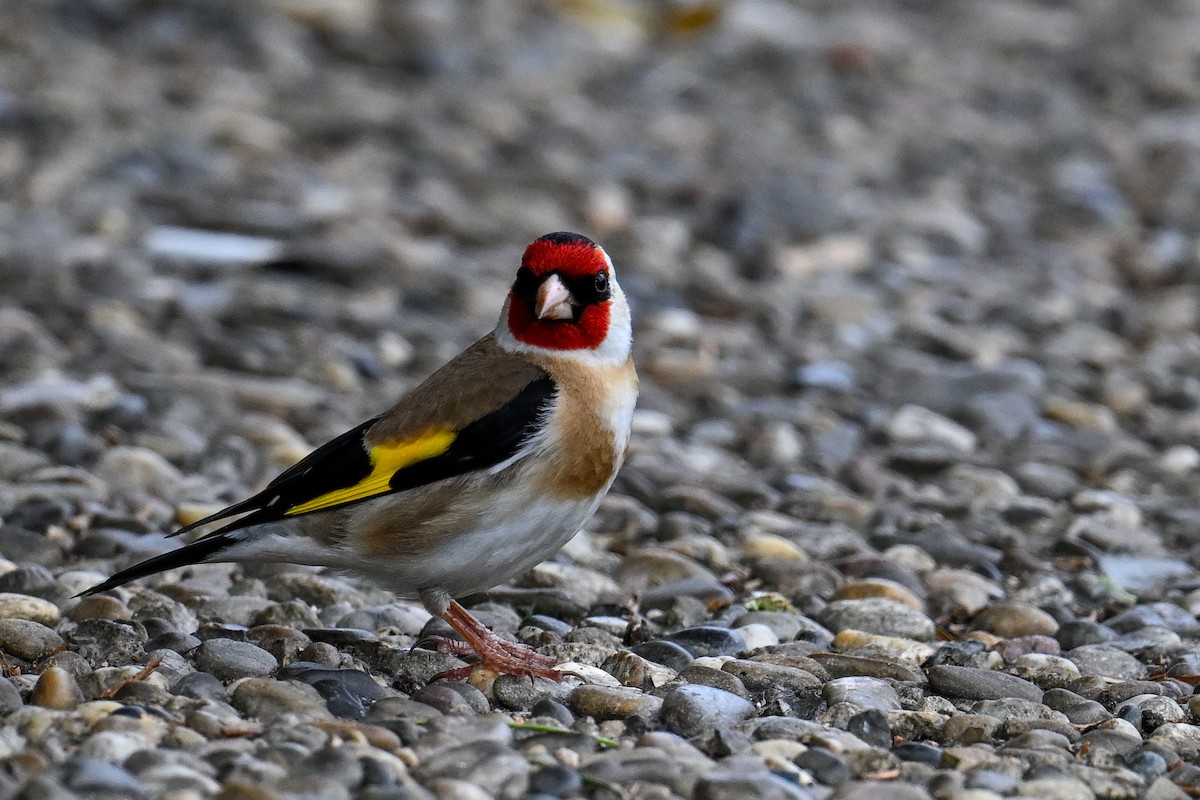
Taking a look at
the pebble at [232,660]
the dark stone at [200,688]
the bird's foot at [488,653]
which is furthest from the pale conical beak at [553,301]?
the dark stone at [200,688]

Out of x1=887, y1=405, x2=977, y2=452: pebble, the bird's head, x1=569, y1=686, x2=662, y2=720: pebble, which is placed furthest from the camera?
x1=887, y1=405, x2=977, y2=452: pebble

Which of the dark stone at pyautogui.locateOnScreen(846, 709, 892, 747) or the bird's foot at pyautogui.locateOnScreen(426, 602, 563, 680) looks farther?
the bird's foot at pyautogui.locateOnScreen(426, 602, 563, 680)

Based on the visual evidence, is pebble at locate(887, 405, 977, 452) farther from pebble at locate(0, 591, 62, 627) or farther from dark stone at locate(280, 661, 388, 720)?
pebble at locate(0, 591, 62, 627)

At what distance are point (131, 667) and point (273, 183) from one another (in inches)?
221

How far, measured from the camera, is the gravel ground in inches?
161

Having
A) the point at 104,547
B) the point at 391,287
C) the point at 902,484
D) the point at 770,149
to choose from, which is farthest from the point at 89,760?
the point at 770,149

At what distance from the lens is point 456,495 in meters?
4.58

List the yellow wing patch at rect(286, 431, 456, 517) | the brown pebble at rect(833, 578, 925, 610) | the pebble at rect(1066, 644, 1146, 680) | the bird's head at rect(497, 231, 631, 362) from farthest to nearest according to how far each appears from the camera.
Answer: the brown pebble at rect(833, 578, 925, 610) < the bird's head at rect(497, 231, 631, 362) < the pebble at rect(1066, 644, 1146, 680) < the yellow wing patch at rect(286, 431, 456, 517)

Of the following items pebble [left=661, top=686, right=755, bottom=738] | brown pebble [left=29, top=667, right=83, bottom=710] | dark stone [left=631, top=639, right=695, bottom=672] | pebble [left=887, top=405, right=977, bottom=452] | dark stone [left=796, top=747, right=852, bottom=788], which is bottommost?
brown pebble [left=29, top=667, right=83, bottom=710]

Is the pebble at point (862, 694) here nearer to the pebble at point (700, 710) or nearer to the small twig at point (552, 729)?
the pebble at point (700, 710)

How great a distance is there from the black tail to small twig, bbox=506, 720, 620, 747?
98 cm

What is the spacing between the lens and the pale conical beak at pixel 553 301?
484 centimetres

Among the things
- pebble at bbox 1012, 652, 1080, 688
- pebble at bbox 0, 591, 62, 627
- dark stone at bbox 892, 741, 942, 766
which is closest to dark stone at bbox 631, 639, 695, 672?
dark stone at bbox 892, 741, 942, 766

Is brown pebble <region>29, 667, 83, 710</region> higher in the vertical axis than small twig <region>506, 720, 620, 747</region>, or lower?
lower
